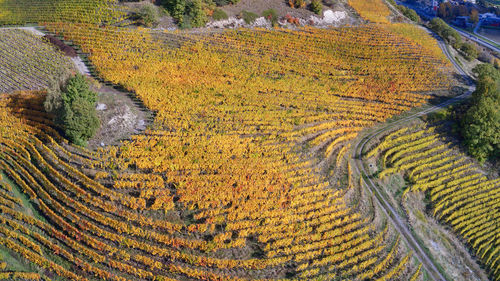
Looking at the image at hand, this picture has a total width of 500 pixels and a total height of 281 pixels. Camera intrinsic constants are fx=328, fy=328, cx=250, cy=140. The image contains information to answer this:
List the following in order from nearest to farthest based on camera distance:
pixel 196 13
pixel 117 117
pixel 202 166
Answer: pixel 202 166 → pixel 117 117 → pixel 196 13

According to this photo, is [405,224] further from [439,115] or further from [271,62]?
[271,62]

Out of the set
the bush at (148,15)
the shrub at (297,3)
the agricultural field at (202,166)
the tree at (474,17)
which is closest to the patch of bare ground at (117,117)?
the agricultural field at (202,166)

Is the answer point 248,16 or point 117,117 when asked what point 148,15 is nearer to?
point 248,16

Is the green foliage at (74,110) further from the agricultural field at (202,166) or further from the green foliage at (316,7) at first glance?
the green foliage at (316,7)

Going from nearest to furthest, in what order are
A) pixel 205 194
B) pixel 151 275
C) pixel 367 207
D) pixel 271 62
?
pixel 151 275, pixel 205 194, pixel 367 207, pixel 271 62

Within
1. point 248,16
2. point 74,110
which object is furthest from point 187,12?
point 74,110

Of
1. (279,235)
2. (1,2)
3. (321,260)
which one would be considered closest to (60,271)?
(279,235)

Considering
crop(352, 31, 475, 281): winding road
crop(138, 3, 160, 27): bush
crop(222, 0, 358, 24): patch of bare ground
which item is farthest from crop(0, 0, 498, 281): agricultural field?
crop(222, 0, 358, 24): patch of bare ground
